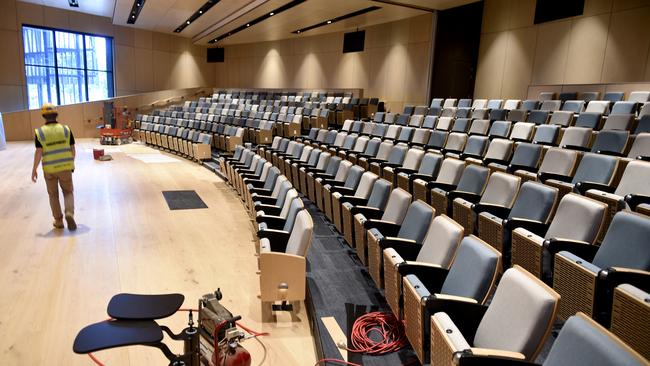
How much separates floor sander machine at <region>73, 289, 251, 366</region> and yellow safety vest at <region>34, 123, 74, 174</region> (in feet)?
6.24

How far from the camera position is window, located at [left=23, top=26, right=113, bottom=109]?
312 inches

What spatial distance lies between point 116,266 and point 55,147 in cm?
101

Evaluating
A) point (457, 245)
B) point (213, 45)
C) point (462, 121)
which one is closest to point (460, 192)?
point (457, 245)

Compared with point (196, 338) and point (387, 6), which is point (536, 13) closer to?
point (387, 6)

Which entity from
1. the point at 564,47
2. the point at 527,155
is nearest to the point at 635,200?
the point at 527,155

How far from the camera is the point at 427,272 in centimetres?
142

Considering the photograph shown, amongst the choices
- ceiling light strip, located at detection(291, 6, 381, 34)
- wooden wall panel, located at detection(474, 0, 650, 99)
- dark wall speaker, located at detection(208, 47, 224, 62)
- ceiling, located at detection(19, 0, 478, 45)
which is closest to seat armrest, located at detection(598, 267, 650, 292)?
wooden wall panel, located at detection(474, 0, 650, 99)

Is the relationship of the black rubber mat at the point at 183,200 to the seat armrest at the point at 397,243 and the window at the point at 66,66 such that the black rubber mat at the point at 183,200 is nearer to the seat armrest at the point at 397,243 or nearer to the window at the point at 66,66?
the seat armrest at the point at 397,243

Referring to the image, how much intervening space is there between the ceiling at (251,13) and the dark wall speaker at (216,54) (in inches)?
46.0

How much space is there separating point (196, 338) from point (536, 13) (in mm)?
5462

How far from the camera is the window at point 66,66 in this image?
7.92 metres

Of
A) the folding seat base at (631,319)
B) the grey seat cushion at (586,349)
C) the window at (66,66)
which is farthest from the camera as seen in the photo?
the window at (66,66)

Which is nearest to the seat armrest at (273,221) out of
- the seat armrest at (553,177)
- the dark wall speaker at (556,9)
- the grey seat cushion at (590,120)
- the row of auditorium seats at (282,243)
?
the row of auditorium seats at (282,243)

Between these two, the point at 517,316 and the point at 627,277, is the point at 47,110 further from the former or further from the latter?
the point at 627,277
